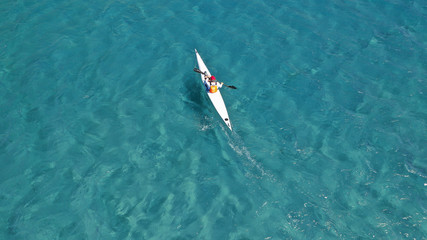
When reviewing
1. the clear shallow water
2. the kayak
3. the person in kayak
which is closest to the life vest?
the person in kayak

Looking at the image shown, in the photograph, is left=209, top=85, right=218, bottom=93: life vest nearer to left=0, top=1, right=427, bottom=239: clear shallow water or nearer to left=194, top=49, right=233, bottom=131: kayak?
left=194, top=49, right=233, bottom=131: kayak

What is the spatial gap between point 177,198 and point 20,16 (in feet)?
64.9

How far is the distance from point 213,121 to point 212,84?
2.29 m

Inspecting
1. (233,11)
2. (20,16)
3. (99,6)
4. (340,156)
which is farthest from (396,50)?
(20,16)

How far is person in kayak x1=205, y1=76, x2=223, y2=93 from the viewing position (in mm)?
20672

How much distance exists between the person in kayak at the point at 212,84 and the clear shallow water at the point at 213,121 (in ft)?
3.57

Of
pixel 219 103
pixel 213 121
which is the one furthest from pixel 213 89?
pixel 213 121

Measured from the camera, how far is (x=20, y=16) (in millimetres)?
26016

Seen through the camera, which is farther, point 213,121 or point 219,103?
point 219,103

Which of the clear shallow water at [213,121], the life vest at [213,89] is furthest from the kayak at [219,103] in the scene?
the clear shallow water at [213,121]

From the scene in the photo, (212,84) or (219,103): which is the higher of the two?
(212,84)

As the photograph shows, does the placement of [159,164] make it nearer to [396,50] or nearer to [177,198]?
[177,198]

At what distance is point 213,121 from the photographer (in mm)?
20469

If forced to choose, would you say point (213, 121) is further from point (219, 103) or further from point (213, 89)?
point (213, 89)
